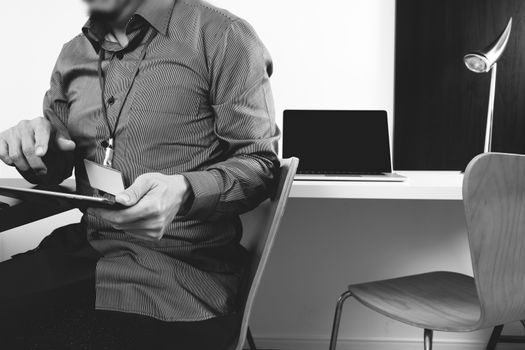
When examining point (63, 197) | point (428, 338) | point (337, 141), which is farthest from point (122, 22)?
point (428, 338)

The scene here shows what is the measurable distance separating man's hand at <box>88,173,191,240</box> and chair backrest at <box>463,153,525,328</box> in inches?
22.4

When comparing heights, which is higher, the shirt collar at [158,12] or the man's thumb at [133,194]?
the shirt collar at [158,12]

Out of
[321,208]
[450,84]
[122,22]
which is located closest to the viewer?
[122,22]

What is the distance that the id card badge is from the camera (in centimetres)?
82

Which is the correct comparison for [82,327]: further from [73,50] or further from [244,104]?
[73,50]

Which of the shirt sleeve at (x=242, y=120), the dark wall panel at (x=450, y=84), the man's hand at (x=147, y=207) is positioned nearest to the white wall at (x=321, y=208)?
the dark wall panel at (x=450, y=84)

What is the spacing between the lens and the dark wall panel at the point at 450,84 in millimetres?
1947

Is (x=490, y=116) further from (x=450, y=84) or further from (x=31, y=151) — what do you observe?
(x=31, y=151)

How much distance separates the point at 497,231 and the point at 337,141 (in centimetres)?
64

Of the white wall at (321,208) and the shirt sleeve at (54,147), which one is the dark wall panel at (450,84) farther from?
the shirt sleeve at (54,147)

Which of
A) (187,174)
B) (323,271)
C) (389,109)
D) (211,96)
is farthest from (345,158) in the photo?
(187,174)

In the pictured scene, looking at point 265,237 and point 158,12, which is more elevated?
point 158,12

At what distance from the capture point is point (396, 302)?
138cm

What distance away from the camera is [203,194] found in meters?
0.85
